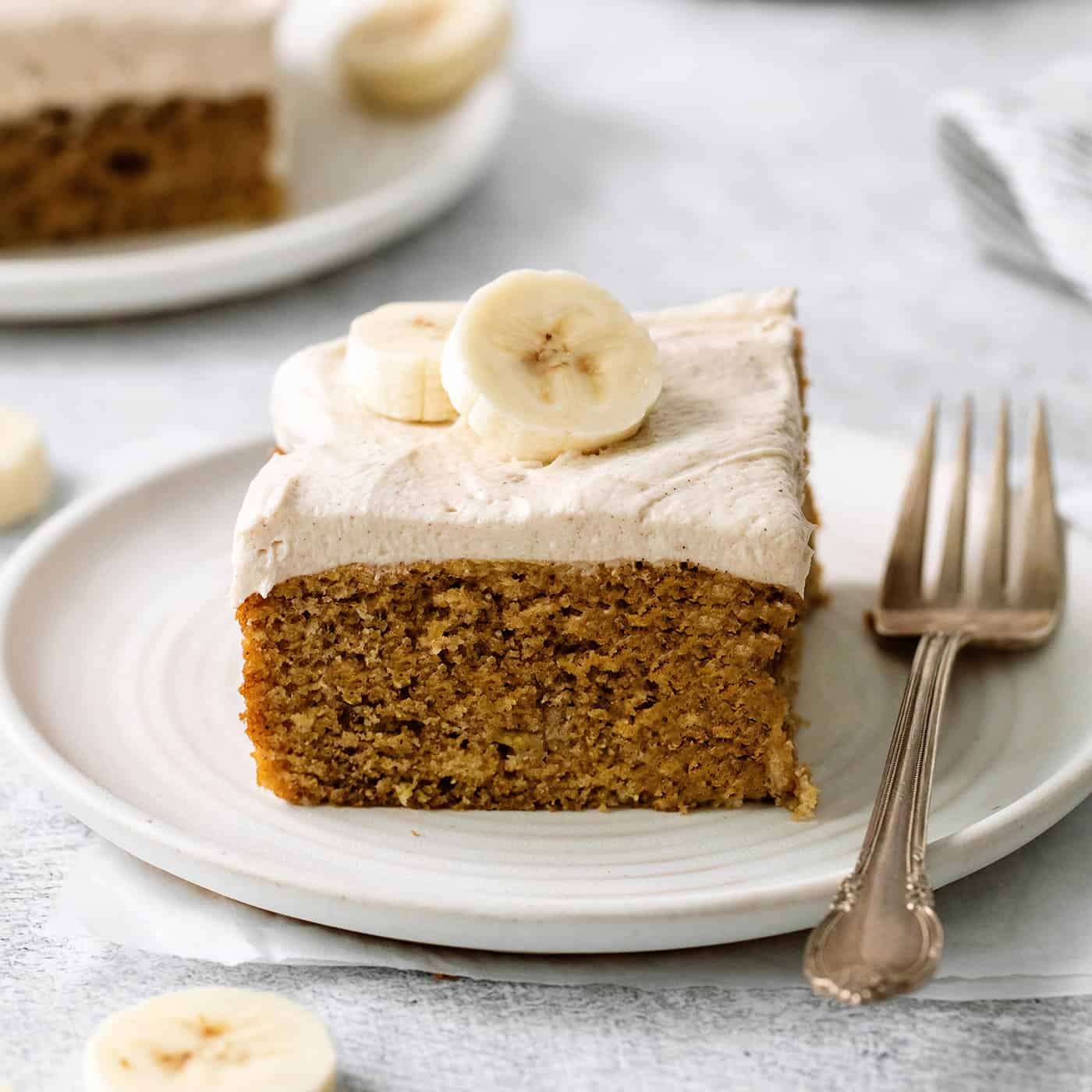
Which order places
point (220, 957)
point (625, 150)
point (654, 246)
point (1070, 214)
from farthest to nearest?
point (625, 150) → point (654, 246) → point (1070, 214) → point (220, 957)

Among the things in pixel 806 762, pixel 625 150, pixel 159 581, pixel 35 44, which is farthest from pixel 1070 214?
pixel 35 44

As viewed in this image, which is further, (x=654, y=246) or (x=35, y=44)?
(x=654, y=246)

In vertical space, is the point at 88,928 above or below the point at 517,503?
below

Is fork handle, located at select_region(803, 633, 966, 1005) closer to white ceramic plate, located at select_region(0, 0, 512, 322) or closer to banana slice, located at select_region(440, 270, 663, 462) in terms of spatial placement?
banana slice, located at select_region(440, 270, 663, 462)

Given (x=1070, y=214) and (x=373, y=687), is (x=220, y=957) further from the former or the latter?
(x=1070, y=214)

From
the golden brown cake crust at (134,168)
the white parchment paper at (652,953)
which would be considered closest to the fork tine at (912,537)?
the white parchment paper at (652,953)

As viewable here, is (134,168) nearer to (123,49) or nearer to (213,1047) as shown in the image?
(123,49)

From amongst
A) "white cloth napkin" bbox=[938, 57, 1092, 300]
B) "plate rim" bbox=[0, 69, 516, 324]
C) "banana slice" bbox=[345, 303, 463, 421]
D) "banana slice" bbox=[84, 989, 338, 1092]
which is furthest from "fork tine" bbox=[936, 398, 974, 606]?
"plate rim" bbox=[0, 69, 516, 324]
